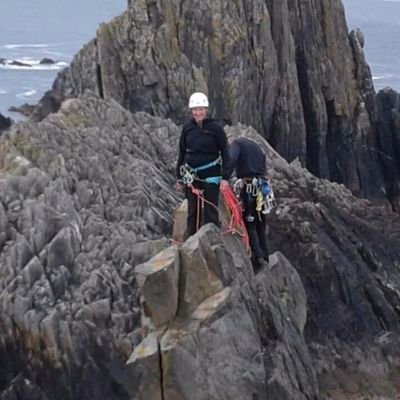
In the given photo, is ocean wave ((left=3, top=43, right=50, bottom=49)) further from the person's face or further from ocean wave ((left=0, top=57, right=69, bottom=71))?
the person's face

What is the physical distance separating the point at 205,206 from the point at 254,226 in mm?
1456

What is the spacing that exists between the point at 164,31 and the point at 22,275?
104 feet

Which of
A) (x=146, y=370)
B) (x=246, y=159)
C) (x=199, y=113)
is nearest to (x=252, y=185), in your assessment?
(x=246, y=159)

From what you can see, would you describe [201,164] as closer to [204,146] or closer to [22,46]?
[204,146]

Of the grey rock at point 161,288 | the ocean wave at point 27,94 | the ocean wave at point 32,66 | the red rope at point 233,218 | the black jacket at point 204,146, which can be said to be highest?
the black jacket at point 204,146

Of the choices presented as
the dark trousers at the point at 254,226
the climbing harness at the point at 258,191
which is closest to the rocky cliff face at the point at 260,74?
the dark trousers at the point at 254,226

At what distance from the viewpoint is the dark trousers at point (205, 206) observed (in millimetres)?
18984

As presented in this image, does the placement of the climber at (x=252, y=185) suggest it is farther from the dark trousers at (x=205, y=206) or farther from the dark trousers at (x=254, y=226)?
the dark trousers at (x=205, y=206)

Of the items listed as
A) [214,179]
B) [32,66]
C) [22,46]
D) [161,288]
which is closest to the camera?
[161,288]

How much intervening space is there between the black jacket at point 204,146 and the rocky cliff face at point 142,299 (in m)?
1.33

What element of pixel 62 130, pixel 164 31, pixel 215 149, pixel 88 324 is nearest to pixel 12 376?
pixel 88 324

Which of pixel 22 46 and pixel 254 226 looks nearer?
pixel 254 226

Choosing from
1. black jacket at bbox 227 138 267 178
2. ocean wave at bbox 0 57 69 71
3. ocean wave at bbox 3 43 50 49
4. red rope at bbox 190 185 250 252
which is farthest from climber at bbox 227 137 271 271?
ocean wave at bbox 3 43 50 49

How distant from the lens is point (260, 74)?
165 feet
